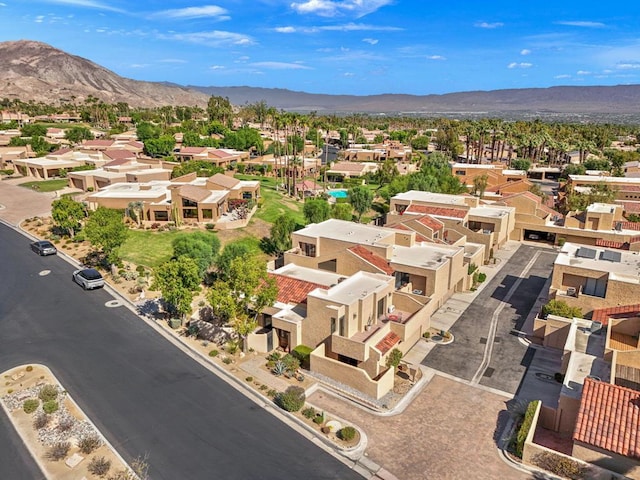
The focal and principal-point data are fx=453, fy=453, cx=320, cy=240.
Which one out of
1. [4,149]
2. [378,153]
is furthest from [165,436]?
[378,153]

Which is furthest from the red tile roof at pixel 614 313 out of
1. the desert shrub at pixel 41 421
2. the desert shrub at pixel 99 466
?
the desert shrub at pixel 41 421

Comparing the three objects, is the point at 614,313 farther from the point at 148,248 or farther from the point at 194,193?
the point at 194,193

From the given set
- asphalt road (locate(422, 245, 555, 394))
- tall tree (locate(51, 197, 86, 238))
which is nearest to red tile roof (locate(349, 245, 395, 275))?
asphalt road (locate(422, 245, 555, 394))

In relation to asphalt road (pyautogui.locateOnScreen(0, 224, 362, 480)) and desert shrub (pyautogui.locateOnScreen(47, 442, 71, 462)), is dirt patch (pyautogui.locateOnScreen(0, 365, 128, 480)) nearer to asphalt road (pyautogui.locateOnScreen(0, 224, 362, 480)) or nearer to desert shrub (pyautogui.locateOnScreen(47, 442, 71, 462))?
desert shrub (pyautogui.locateOnScreen(47, 442, 71, 462))

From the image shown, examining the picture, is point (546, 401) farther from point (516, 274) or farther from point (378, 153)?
point (378, 153)

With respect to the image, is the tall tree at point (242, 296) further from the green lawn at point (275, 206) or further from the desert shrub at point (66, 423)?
the green lawn at point (275, 206)

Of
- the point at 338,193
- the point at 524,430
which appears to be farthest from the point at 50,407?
the point at 338,193

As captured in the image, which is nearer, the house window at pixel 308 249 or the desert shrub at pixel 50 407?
the desert shrub at pixel 50 407
